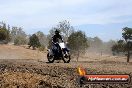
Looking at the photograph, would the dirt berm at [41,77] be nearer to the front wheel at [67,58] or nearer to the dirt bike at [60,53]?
the dirt bike at [60,53]

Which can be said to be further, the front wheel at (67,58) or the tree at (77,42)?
the tree at (77,42)

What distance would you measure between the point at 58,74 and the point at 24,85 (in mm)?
1706

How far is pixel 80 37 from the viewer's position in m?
70.9

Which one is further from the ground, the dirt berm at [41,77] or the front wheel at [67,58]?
the front wheel at [67,58]

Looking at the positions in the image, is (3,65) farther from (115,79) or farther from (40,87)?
(115,79)

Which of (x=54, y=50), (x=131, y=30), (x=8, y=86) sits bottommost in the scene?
(x=8, y=86)

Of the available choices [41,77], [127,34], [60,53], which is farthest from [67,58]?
[127,34]

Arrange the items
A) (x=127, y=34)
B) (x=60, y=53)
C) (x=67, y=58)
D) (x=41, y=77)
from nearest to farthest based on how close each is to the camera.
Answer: (x=41, y=77)
(x=60, y=53)
(x=67, y=58)
(x=127, y=34)

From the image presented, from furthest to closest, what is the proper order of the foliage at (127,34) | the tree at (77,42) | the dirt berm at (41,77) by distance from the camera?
the tree at (77,42) → the foliage at (127,34) → the dirt berm at (41,77)

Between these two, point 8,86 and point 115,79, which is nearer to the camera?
point 115,79

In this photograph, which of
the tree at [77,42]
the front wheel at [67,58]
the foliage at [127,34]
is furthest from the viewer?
the tree at [77,42]

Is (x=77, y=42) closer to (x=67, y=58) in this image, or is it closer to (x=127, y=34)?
(x=127, y=34)

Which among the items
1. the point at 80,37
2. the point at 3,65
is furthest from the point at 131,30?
the point at 3,65

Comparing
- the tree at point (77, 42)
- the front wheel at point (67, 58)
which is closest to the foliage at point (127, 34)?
the tree at point (77, 42)
